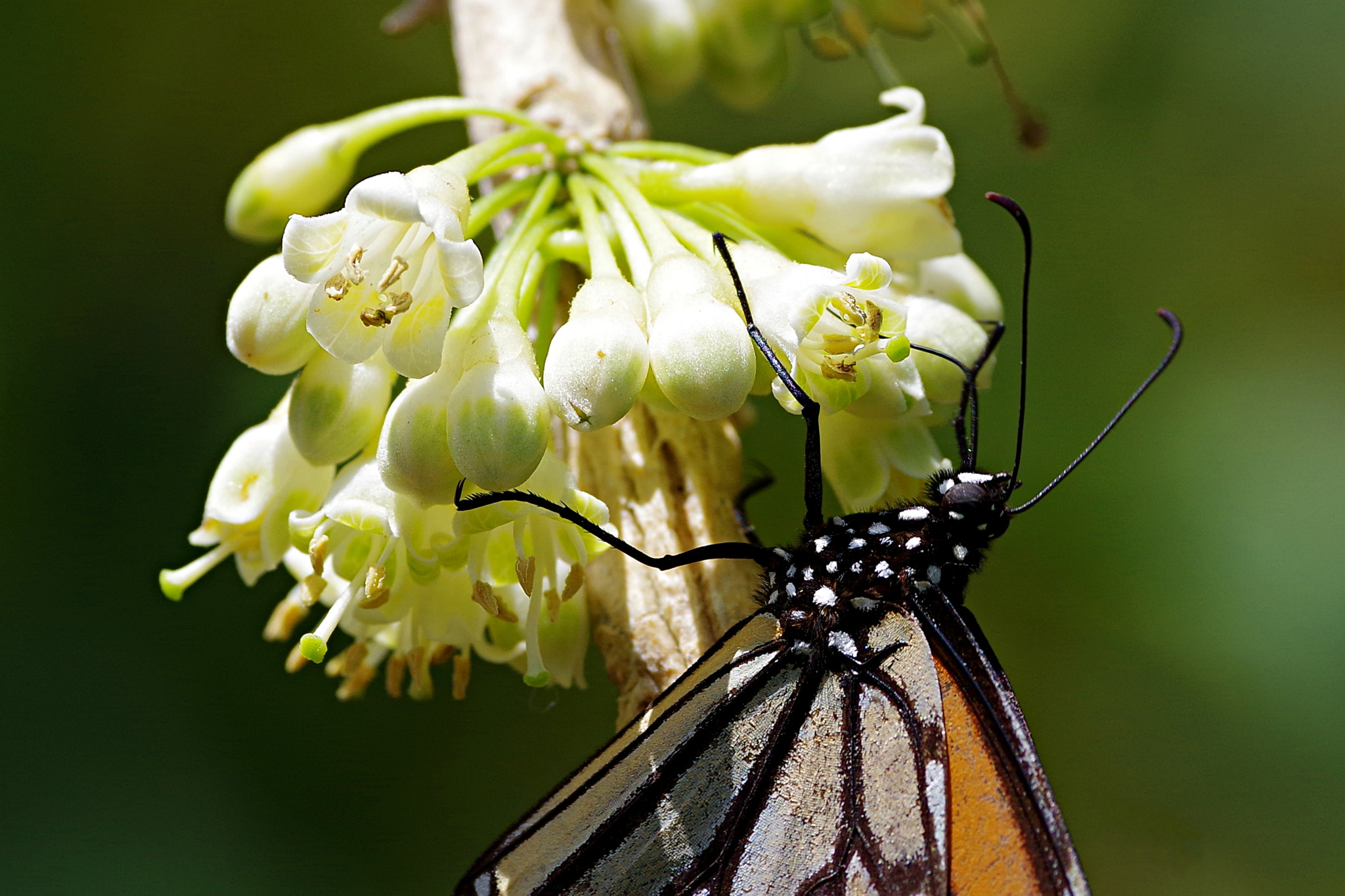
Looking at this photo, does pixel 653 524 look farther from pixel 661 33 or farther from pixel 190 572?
pixel 661 33

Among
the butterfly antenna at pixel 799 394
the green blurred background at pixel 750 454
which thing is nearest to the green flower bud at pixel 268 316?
the butterfly antenna at pixel 799 394

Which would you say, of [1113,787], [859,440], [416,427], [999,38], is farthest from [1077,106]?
[416,427]

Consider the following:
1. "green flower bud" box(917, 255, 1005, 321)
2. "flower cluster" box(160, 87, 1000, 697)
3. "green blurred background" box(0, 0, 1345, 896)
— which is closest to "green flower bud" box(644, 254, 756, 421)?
"flower cluster" box(160, 87, 1000, 697)

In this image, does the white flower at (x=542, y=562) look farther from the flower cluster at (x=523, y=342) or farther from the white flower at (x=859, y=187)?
the white flower at (x=859, y=187)

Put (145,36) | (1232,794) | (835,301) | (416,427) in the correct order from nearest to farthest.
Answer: (416,427), (835,301), (1232,794), (145,36)

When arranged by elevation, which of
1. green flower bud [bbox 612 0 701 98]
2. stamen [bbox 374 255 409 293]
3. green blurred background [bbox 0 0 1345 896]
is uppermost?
green flower bud [bbox 612 0 701 98]

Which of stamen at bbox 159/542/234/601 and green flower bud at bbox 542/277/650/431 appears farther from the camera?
stamen at bbox 159/542/234/601

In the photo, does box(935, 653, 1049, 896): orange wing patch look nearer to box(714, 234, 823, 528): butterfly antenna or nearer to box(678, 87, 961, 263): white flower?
box(714, 234, 823, 528): butterfly antenna

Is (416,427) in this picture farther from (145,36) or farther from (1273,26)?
(1273,26)
